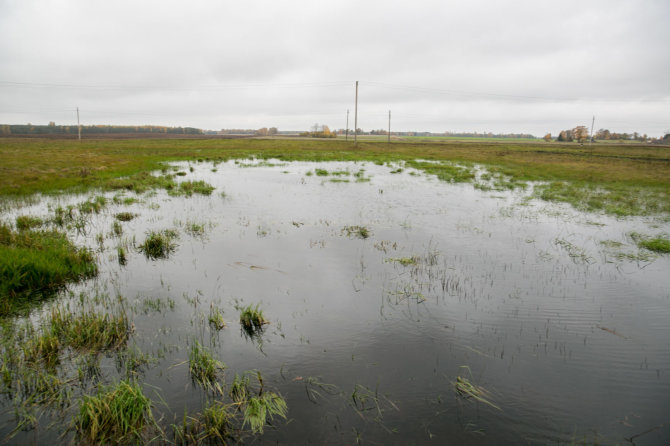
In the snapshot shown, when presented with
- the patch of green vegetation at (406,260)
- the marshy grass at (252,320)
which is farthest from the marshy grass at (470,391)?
the patch of green vegetation at (406,260)

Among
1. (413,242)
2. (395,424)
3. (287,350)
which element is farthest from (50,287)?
(413,242)

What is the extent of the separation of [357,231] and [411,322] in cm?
777

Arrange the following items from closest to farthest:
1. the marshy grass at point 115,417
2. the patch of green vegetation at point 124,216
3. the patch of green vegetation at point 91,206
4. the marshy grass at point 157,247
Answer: the marshy grass at point 115,417, the marshy grass at point 157,247, the patch of green vegetation at point 124,216, the patch of green vegetation at point 91,206

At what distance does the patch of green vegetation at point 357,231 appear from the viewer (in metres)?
15.0

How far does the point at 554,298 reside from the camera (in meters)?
9.27

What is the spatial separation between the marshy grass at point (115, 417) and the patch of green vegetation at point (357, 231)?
10766 mm

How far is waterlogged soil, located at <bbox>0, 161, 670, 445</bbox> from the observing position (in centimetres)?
534

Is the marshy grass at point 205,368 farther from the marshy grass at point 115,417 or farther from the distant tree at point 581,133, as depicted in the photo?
the distant tree at point 581,133

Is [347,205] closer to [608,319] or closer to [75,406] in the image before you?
[608,319]

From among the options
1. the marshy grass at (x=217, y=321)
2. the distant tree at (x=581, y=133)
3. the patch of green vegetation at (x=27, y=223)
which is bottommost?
the marshy grass at (x=217, y=321)

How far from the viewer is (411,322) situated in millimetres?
8031

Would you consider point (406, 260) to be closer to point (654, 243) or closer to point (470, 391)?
point (470, 391)

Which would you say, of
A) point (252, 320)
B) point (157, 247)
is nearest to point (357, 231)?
point (157, 247)

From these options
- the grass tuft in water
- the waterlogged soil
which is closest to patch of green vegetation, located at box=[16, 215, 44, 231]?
the waterlogged soil
